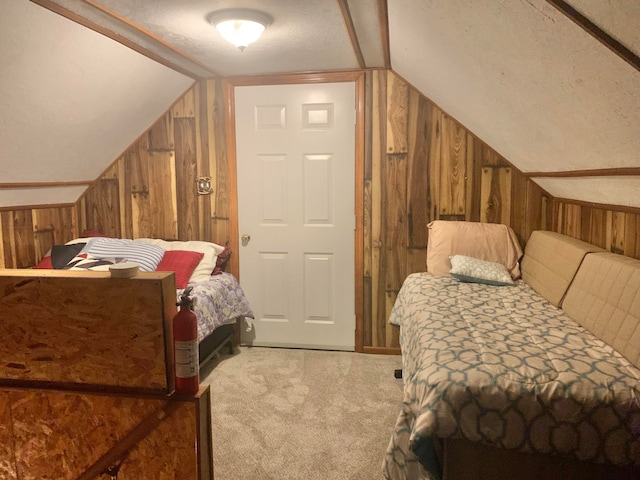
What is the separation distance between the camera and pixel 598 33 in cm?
128

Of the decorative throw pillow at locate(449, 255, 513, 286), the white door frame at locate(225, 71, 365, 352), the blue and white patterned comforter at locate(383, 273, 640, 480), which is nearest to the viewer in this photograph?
the blue and white patterned comforter at locate(383, 273, 640, 480)

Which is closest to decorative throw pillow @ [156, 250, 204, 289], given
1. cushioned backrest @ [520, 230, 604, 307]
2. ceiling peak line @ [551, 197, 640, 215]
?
cushioned backrest @ [520, 230, 604, 307]

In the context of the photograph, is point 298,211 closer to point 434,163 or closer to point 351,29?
point 434,163

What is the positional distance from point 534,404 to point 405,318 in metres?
1.15

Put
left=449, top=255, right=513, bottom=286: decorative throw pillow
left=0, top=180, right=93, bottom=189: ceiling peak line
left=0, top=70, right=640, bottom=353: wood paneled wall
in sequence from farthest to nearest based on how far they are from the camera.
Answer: left=0, top=70, right=640, bottom=353: wood paneled wall < left=449, top=255, right=513, bottom=286: decorative throw pillow < left=0, top=180, right=93, bottom=189: ceiling peak line

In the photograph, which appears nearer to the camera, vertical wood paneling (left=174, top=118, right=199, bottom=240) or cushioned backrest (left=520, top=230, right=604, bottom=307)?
cushioned backrest (left=520, top=230, right=604, bottom=307)

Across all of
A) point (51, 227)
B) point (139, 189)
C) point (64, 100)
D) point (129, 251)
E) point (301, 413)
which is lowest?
point (301, 413)

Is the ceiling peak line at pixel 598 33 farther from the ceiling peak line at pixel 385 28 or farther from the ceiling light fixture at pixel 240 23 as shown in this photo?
the ceiling light fixture at pixel 240 23

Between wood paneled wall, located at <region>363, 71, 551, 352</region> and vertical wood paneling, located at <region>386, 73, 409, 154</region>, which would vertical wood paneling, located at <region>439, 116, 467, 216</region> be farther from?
vertical wood paneling, located at <region>386, 73, 409, 154</region>

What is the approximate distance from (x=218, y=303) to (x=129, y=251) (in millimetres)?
671

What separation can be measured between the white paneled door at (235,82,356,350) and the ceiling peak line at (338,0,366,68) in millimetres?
389

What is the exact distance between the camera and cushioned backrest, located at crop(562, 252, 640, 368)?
1.83 metres

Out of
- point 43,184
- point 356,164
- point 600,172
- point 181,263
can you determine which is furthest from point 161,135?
point 600,172

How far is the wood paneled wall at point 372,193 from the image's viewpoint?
3297mm
